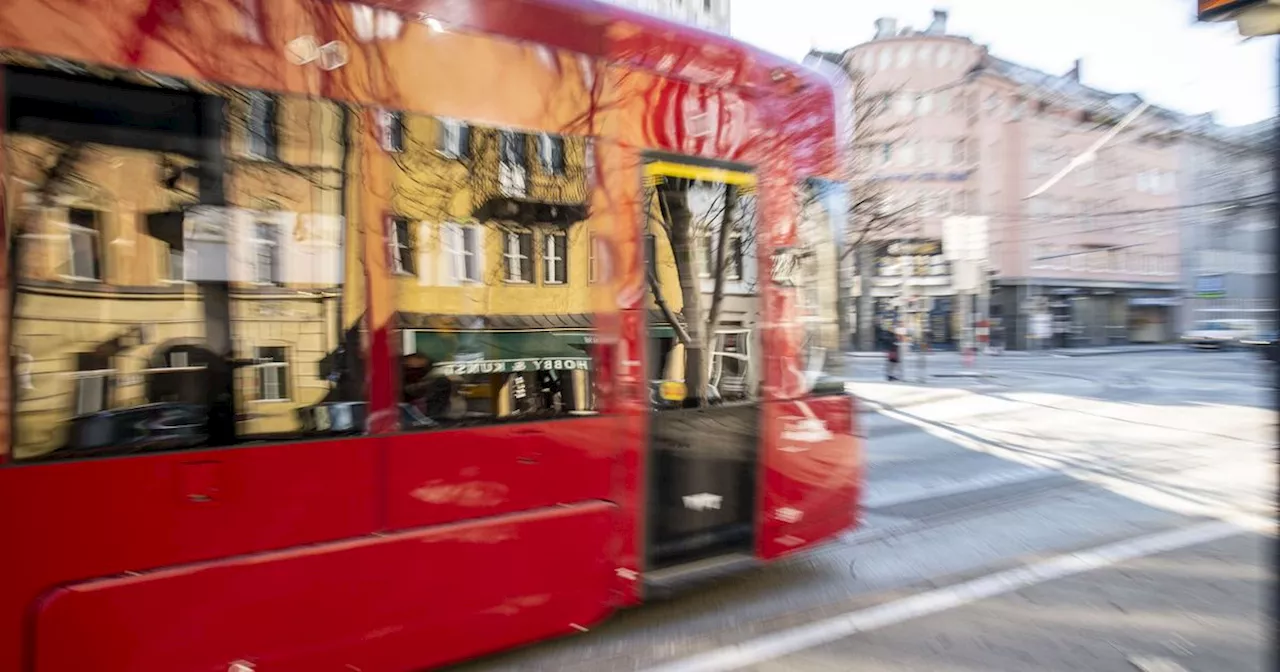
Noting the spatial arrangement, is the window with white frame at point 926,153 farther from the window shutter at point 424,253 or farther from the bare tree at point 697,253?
the window shutter at point 424,253

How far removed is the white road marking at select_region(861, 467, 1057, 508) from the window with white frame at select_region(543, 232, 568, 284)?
4.85 metres

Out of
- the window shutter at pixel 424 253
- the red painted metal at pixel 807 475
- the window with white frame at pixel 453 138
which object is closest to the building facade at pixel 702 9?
the red painted metal at pixel 807 475

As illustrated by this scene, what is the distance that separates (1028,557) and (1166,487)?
378 cm

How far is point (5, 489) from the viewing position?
8.39 ft

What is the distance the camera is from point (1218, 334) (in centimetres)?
3872

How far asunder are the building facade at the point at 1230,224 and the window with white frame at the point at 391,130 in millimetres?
3551

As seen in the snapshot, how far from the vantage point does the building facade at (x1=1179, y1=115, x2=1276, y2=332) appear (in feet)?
11.0

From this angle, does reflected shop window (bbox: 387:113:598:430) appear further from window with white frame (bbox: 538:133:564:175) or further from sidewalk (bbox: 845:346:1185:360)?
sidewalk (bbox: 845:346:1185:360)

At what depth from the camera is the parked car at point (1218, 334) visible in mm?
37688

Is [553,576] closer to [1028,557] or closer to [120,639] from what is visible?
[120,639]

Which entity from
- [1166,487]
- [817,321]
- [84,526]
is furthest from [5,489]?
[1166,487]

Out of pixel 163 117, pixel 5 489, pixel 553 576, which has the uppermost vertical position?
pixel 163 117

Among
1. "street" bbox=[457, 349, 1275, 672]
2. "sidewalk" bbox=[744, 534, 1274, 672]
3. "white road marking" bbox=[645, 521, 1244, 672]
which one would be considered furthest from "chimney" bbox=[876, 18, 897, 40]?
"sidewalk" bbox=[744, 534, 1274, 672]

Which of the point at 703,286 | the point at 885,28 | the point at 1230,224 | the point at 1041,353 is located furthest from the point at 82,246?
the point at 885,28
